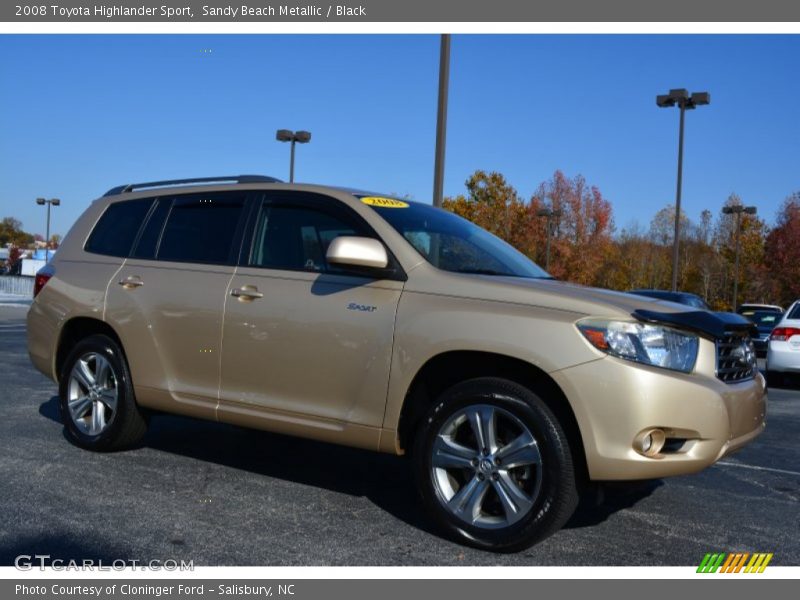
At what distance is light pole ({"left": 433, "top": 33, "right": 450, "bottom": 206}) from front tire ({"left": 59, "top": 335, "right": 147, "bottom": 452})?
6641 mm

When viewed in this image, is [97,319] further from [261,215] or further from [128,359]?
[261,215]

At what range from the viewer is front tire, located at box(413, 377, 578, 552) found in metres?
3.73

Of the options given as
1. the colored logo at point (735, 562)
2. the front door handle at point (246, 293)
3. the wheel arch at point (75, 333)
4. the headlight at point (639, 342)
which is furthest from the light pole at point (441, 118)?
the colored logo at point (735, 562)

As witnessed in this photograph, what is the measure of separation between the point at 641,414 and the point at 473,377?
902 mm

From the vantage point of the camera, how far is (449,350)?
4012 millimetres

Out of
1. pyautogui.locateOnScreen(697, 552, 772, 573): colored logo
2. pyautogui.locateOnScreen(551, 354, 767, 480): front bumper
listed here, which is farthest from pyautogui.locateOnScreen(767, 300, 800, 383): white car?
pyautogui.locateOnScreen(551, 354, 767, 480): front bumper

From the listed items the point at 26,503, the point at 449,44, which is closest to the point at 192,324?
the point at 26,503

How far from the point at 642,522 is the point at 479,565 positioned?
4.16 feet

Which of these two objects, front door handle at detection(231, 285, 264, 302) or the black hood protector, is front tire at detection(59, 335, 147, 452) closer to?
front door handle at detection(231, 285, 264, 302)

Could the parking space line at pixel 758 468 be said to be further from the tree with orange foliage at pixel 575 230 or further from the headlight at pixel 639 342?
the tree with orange foliage at pixel 575 230

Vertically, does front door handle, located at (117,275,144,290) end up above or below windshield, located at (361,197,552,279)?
below

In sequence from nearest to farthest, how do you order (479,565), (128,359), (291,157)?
1. (479,565)
2. (128,359)
3. (291,157)

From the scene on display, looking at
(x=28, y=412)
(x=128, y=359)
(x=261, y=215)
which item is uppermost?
(x=261, y=215)

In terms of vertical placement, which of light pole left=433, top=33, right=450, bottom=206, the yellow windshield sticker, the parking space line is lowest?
the parking space line
